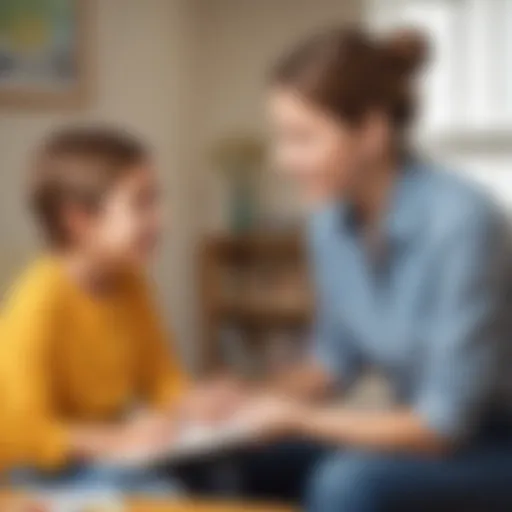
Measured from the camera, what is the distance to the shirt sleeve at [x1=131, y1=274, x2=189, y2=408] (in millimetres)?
1107

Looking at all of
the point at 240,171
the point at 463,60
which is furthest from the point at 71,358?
the point at 463,60

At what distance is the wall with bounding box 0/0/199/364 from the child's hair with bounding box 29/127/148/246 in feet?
0.05

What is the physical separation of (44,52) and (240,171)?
0.22 m

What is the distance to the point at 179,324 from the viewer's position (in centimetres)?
115

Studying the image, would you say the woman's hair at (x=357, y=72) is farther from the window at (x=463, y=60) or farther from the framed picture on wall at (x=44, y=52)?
the framed picture on wall at (x=44, y=52)

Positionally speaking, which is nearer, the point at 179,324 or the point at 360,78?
the point at 360,78

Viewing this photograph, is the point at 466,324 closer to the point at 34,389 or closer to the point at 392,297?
the point at 392,297

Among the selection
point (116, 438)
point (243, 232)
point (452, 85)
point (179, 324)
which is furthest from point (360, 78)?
point (116, 438)

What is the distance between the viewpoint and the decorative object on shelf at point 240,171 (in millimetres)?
1108

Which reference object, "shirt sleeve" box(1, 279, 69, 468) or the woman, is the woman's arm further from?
"shirt sleeve" box(1, 279, 69, 468)

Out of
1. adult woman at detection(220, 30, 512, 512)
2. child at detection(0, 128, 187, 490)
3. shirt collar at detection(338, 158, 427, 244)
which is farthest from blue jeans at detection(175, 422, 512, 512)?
shirt collar at detection(338, 158, 427, 244)

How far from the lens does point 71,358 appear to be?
1.08 m

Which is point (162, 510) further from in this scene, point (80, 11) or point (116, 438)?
point (80, 11)

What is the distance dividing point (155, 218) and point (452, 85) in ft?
1.06
